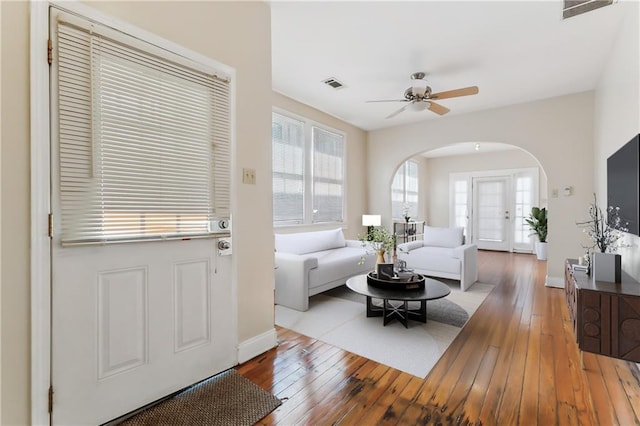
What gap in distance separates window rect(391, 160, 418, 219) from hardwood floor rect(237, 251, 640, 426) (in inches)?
212

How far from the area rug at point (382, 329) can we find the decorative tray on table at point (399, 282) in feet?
1.26

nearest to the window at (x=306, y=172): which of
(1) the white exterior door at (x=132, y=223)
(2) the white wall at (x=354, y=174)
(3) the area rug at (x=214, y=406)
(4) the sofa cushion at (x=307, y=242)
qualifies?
(2) the white wall at (x=354, y=174)

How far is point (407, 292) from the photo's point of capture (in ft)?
9.40

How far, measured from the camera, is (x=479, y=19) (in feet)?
8.88

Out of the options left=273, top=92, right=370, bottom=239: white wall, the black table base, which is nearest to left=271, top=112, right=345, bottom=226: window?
left=273, top=92, right=370, bottom=239: white wall

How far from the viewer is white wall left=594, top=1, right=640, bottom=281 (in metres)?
2.40

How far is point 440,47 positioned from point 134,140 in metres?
3.11

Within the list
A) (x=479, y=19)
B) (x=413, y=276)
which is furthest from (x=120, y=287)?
(x=479, y=19)

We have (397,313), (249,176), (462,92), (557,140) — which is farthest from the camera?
(557,140)

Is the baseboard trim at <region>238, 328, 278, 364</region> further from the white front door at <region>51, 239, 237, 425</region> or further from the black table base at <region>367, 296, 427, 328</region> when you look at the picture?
the black table base at <region>367, 296, 427, 328</region>

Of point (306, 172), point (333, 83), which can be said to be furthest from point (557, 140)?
point (306, 172)

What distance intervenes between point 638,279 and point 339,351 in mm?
2461

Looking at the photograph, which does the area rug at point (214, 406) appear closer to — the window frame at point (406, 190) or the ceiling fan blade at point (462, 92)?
the ceiling fan blade at point (462, 92)

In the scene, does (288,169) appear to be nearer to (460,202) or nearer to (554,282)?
(554,282)
